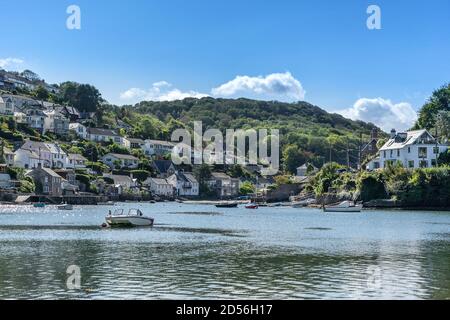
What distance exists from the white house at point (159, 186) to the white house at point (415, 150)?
64.5m

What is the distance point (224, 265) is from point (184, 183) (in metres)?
142

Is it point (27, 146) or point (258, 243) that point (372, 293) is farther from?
point (27, 146)

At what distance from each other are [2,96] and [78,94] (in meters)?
30.6

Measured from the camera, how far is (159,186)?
162m

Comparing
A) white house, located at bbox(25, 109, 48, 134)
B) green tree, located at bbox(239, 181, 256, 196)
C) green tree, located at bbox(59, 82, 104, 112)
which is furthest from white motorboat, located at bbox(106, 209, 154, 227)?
green tree, located at bbox(59, 82, 104, 112)

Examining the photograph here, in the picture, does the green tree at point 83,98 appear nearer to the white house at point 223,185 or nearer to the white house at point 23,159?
the white house at point 223,185

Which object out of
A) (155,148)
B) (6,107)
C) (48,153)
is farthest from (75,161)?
(155,148)

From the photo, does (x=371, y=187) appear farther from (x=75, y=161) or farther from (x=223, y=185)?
(x=223, y=185)

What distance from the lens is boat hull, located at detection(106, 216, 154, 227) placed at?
5838 centimetres

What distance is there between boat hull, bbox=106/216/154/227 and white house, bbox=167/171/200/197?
107 m

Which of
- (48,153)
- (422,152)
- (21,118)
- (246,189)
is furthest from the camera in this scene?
(246,189)
